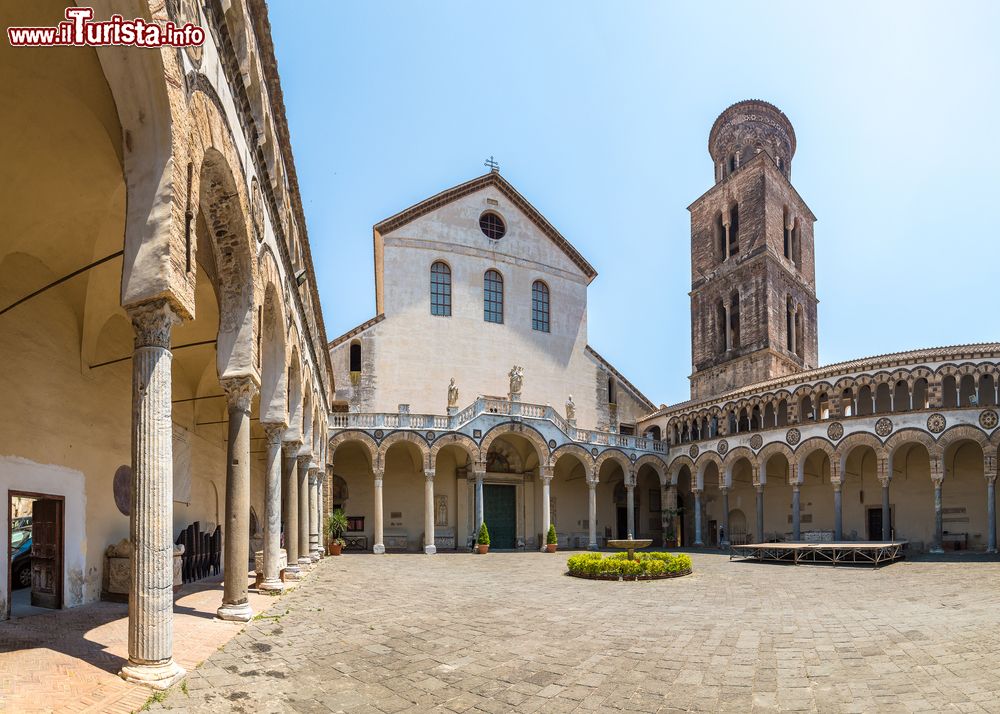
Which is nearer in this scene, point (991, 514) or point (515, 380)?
point (991, 514)

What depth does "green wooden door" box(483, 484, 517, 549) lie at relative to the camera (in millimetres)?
32812

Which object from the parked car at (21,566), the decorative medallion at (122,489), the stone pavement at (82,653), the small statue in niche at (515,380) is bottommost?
the parked car at (21,566)

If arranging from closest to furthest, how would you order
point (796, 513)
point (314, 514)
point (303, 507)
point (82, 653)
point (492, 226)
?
point (82, 653)
point (303, 507)
point (314, 514)
point (796, 513)
point (492, 226)

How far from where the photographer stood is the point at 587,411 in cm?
3709

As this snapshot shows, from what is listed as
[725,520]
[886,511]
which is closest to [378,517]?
[725,520]

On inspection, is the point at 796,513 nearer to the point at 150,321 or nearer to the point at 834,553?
the point at 834,553

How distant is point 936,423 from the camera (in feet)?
82.1

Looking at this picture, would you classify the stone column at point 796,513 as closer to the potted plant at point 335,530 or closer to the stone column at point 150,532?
the potted plant at point 335,530

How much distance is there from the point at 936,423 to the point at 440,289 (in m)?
21.6

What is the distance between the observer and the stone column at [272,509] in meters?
12.1

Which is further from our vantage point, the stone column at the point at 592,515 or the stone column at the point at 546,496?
the stone column at the point at 592,515

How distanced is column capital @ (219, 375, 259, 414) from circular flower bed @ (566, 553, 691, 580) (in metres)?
11.8

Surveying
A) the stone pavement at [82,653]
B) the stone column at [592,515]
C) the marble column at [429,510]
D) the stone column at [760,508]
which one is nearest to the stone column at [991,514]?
the stone column at [760,508]

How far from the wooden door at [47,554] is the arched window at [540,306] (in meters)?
27.1
